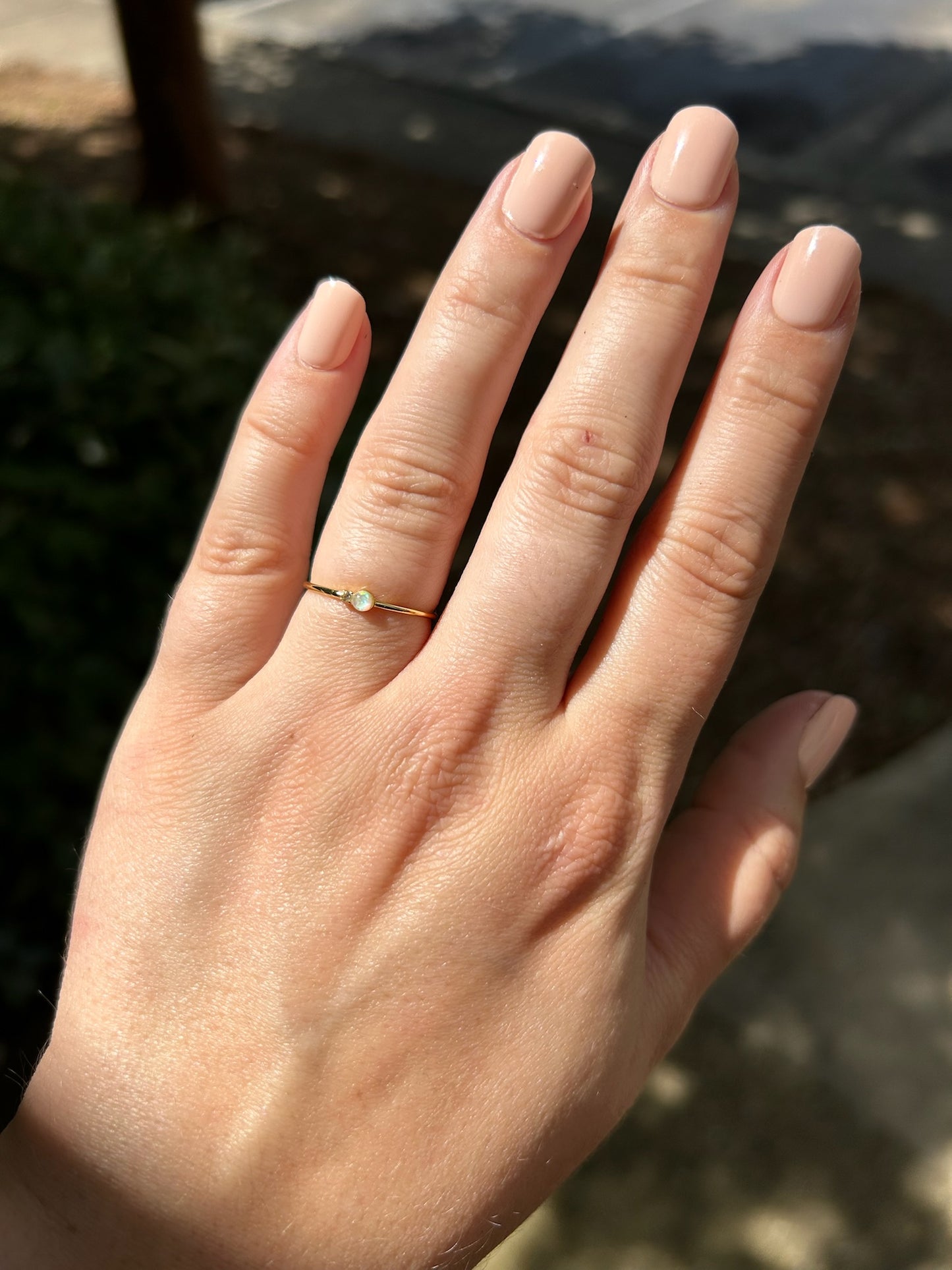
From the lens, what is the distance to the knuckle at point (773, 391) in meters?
1.76

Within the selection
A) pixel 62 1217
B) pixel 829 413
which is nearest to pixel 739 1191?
pixel 62 1217

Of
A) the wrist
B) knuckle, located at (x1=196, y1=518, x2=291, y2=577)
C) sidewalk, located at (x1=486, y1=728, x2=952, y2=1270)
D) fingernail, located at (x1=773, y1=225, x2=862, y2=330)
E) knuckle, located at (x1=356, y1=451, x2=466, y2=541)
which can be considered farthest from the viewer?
sidewalk, located at (x1=486, y1=728, x2=952, y2=1270)

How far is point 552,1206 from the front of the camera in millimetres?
2969

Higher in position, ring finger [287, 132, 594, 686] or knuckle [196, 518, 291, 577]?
ring finger [287, 132, 594, 686]

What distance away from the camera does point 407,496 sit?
1.80 m

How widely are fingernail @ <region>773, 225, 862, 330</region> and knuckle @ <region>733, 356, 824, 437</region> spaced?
0.24ft

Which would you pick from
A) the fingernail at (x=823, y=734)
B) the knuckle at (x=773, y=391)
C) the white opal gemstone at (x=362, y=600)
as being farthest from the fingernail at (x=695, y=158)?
the fingernail at (x=823, y=734)

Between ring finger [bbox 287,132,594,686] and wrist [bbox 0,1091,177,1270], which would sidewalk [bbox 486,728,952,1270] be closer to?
wrist [bbox 0,1091,177,1270]

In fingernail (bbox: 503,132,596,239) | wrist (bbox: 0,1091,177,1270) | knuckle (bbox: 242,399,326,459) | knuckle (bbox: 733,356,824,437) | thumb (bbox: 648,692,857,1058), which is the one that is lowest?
wrist (bbox: 0,1091,177,1270)

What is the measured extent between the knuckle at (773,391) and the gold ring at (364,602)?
63 centimetres

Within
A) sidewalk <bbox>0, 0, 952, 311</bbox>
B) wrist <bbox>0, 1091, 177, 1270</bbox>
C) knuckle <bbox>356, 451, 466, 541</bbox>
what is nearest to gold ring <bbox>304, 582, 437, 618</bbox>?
knuckle <bbox>356, 451, 466, 541</bbox>

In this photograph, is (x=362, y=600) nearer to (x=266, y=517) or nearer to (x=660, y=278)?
(x=266, y=517)

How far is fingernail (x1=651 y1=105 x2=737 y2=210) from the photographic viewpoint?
1709mm

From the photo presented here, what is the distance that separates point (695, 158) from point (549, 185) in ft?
0.76
